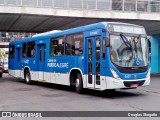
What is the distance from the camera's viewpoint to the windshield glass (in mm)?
12969

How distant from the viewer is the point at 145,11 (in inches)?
1052

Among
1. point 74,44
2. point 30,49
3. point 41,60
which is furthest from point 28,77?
point 74,44

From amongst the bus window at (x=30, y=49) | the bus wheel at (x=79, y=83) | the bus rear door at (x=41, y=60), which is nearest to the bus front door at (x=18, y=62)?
the bus window at (x=30, y=49)

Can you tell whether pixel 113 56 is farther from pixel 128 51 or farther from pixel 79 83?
pixel 79 83

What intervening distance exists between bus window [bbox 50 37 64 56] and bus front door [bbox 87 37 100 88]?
274cm

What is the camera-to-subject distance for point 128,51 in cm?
1323

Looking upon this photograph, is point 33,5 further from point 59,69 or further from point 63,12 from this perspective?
point 59,69

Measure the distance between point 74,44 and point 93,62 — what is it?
6.22 ft

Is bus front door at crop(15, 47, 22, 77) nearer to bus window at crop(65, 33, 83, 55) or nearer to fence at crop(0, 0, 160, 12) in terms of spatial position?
fence at crop(0, 0, 160, 12)

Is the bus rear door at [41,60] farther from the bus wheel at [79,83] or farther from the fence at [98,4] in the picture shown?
the fence at [98,4]

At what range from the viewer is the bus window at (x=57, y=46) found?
16547 mm

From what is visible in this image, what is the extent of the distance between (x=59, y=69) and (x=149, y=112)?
7.83 m

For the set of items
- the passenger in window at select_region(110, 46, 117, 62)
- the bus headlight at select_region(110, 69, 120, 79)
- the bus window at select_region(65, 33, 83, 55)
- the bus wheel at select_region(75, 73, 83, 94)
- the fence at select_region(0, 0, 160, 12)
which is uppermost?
the fence at select_region(0, 0, 160, 12)

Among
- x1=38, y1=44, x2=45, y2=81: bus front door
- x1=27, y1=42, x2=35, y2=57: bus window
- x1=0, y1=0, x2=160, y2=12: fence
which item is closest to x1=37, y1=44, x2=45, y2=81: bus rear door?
x1=38, y1=44, x2=45, y2=81: bus front door
